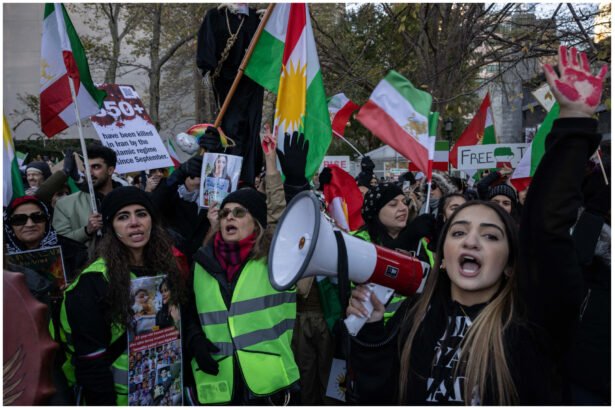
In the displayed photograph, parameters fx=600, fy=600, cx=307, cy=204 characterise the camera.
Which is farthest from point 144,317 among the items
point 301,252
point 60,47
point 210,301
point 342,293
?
point 60,47

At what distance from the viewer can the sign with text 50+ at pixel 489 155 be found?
7.21m

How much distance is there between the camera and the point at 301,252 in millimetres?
2197

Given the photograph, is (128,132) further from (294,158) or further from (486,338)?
(486,338)

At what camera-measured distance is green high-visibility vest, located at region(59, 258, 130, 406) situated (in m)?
2.79

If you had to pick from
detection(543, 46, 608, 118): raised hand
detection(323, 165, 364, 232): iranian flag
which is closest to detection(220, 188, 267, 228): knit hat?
detection(323, 165, 364, 232): iranian flag

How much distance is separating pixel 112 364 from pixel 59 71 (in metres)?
2.23

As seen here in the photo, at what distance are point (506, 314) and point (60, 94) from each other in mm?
3388

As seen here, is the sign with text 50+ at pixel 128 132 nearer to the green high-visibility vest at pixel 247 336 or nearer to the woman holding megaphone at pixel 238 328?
the woman holding megaphone at pixel 238 328

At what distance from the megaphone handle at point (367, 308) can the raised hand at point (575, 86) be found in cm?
88

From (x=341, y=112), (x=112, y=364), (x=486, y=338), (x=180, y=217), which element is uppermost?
(x=341, y=112)

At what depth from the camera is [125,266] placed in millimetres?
2951

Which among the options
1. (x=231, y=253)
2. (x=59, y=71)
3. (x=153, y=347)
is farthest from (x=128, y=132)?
(x=153, y=347)

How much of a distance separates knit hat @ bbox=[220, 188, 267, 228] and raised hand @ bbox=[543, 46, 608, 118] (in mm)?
1909

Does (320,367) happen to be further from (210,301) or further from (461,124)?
(461,124)
